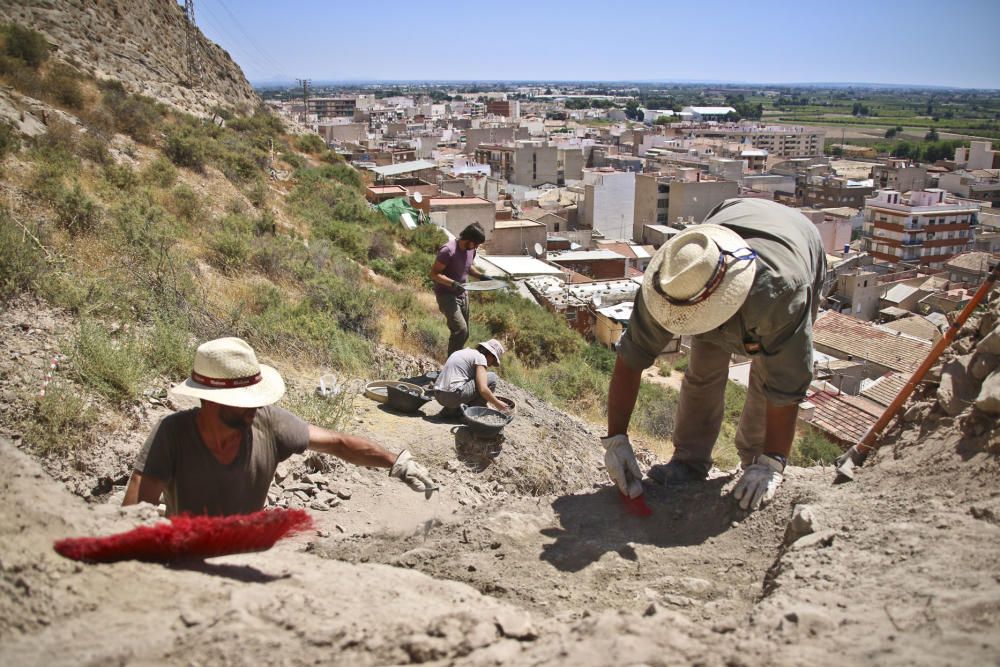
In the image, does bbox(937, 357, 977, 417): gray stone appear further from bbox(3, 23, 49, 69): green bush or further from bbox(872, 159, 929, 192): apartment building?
bbox(872, 159, 929, 192): apartment building

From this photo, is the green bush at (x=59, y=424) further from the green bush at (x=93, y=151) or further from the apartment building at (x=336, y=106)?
the apartment building at (x=336, y=106)

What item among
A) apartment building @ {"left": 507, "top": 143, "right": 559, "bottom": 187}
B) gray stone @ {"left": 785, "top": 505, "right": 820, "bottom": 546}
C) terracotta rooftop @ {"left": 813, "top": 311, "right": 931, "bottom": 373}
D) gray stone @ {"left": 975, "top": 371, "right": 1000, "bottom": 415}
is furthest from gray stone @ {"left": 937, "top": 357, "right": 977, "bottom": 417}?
apartment building @ {"left": 507, "top": 143, "right": 559, "bottom": 187}

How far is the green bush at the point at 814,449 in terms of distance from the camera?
11.6m

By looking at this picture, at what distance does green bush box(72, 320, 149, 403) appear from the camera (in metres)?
4.39

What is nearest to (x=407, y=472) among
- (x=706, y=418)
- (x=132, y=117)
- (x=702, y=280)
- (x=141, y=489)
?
(x=141, y=489)

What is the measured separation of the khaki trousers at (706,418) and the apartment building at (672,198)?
37810 mm

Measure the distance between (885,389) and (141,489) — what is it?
602 inches

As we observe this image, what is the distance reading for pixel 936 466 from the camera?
2932 mm

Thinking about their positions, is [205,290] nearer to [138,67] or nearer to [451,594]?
[451,594]

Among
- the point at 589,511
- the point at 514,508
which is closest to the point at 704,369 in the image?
the point at 589,511

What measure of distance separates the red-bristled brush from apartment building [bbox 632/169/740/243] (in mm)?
39736

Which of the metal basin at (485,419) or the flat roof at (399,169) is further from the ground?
the flat roof at (399,169)

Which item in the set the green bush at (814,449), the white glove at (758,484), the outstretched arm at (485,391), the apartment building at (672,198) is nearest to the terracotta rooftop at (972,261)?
the apartment building at (672,198)

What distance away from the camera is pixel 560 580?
275 cm
